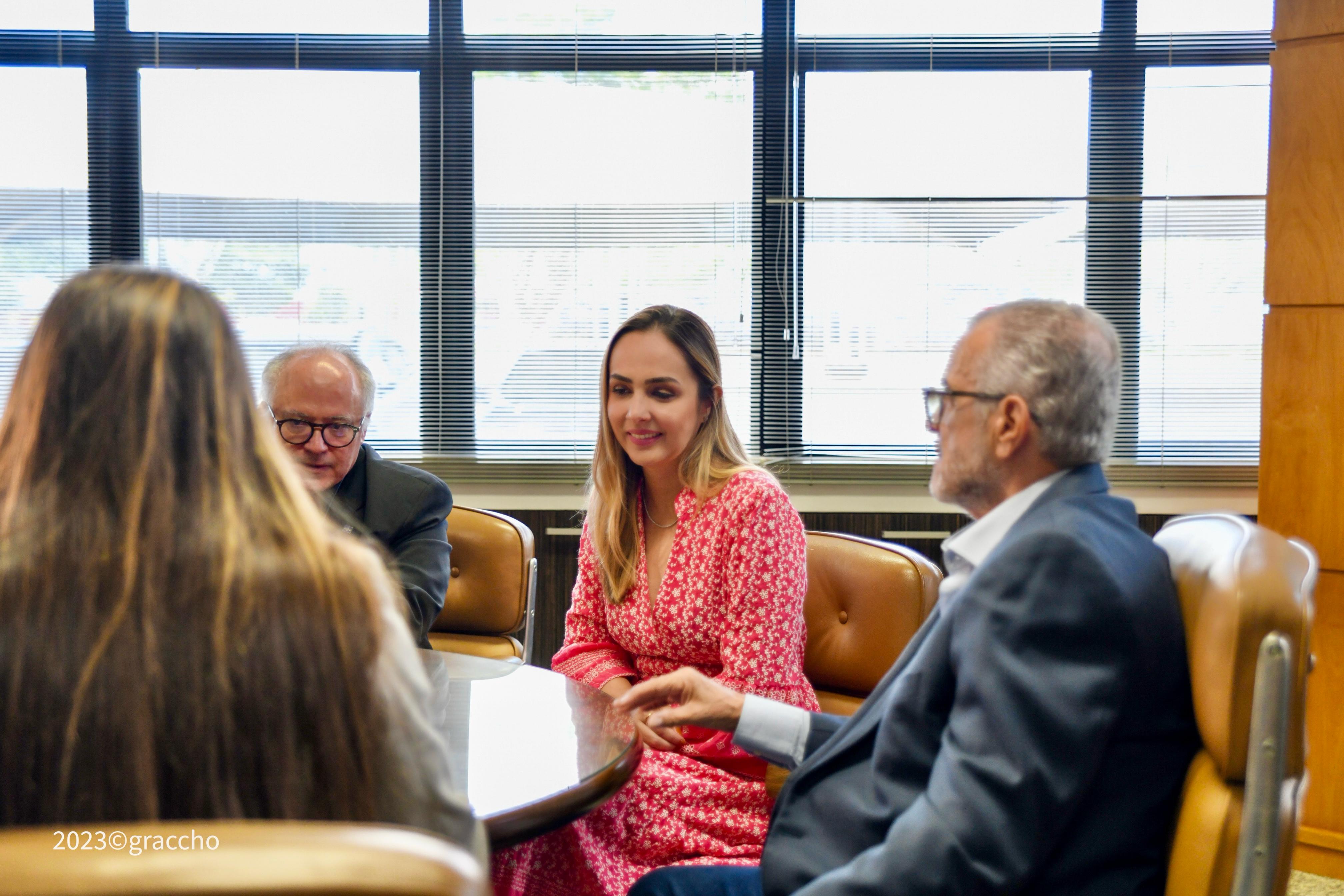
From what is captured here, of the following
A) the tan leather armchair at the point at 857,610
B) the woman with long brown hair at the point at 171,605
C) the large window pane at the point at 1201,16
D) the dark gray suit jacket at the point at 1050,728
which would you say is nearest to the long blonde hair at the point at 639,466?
the tan leather armchair at the point at 857,610

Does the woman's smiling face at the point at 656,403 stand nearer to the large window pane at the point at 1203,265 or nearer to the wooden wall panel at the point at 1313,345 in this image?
the wooden wall panel at the point at 1313,345

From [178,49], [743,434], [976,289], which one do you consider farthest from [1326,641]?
[178,49]

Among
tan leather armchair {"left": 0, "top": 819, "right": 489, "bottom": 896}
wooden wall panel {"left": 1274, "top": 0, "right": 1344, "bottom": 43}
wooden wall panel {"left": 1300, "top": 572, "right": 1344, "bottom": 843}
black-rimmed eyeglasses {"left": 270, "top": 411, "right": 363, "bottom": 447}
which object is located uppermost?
wooden wall panel {"left": 1274, "top": 0, "right": 1344, "bottom": 43}

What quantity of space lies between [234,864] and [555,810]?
0.75 m

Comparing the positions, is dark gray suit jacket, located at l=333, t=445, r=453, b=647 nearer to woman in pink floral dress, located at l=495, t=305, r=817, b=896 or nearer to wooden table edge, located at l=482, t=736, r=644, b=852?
woman in pink floral dress, located at l=495, t=305, r=817, b=896

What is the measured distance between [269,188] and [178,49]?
1.96ft

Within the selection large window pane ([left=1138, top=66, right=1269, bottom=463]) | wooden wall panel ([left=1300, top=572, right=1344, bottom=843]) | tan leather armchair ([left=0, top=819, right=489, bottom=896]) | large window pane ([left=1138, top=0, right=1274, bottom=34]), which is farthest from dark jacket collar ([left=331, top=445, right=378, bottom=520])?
large window pane ([left=1138, top=0, right=1274, bottom=34])

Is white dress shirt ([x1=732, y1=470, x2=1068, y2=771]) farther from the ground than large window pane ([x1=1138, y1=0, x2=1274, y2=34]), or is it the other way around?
large window pane ([x1=1138, y1=0, x2=1274, y2=34])

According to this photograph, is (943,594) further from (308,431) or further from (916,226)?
(916,226)

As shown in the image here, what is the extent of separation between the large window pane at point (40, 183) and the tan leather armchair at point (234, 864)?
3.98 meters

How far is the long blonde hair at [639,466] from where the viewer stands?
6.64 ft

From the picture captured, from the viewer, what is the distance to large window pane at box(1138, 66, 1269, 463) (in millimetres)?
3666

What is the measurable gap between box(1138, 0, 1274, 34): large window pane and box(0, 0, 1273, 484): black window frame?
4 cm
